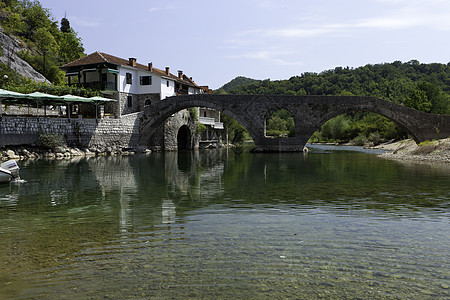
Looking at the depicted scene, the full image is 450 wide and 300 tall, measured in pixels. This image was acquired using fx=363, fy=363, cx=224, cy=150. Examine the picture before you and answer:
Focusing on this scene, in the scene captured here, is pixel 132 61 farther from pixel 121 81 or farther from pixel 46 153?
pixel 46 153

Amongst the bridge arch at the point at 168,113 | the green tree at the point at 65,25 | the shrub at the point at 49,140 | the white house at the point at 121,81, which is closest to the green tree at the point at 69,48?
the green tree at the point at 65,25

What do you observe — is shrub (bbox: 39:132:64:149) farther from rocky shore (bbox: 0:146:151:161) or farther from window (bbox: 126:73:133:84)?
window (bbox: 126:73:133:84)

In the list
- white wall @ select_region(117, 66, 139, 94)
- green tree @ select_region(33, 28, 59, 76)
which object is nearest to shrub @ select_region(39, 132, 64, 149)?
white wall @ select_region(117, 66, 139, 94)

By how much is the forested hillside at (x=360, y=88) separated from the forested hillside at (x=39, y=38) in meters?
27.5

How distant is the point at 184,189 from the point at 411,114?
89.6ft

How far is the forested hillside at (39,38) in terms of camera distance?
4675 centimetres

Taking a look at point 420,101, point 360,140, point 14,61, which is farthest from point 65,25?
point 420,101

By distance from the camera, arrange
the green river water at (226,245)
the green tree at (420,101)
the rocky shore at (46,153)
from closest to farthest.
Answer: the green river water at (226,245)
the rocky shore at (46,153)
the green tree at (420,101)

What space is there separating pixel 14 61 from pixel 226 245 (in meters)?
44.2

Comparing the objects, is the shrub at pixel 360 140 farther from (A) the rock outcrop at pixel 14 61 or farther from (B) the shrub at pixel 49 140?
(A) the rock outcrop at pixel 14 61

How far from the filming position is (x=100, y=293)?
12.9ft

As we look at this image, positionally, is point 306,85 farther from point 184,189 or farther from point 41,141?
point 184,189

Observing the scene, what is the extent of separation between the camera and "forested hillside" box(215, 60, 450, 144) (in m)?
61.5

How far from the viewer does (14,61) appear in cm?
4103
